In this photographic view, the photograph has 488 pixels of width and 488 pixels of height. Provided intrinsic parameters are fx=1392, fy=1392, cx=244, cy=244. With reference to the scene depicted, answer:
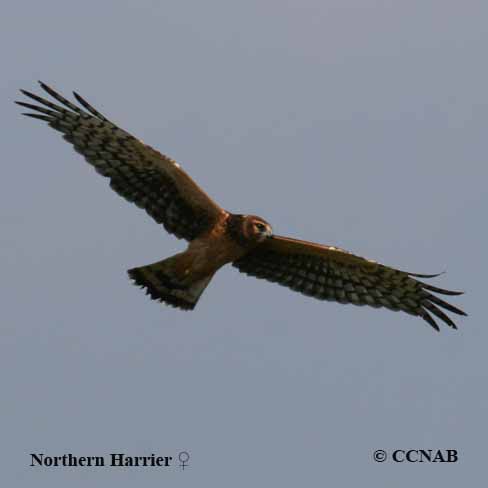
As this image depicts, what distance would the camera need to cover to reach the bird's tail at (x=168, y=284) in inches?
499

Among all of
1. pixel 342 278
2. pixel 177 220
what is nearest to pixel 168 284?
pixel 177 220

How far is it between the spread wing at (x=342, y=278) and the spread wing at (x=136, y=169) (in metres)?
0.76

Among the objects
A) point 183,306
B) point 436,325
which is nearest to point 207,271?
point 183,306

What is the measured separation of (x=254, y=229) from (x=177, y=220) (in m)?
0.79

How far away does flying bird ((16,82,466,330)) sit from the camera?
12516 millimetres

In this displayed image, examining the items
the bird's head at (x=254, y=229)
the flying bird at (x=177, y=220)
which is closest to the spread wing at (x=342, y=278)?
the flying bird at (x=177, y=220)

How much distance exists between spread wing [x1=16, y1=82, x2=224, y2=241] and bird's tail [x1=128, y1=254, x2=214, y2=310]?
14.7 inches

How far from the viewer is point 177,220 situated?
12.7m

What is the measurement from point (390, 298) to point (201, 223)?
201 cm

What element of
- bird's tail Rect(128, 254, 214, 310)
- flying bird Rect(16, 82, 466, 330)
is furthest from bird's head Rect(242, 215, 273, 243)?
bird's tail Rect(128, 254, 214, 310)

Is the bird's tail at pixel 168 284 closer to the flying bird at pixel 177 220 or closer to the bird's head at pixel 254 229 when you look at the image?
the flying bird at pixel 177 220

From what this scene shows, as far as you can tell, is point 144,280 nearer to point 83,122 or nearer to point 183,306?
point 183,306

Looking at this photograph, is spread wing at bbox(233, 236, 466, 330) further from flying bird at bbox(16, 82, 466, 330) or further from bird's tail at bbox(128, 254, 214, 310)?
bird's tail at bbox(128, 254, 214, 310)

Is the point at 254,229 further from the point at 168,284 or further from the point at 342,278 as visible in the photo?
the point at 342,278
